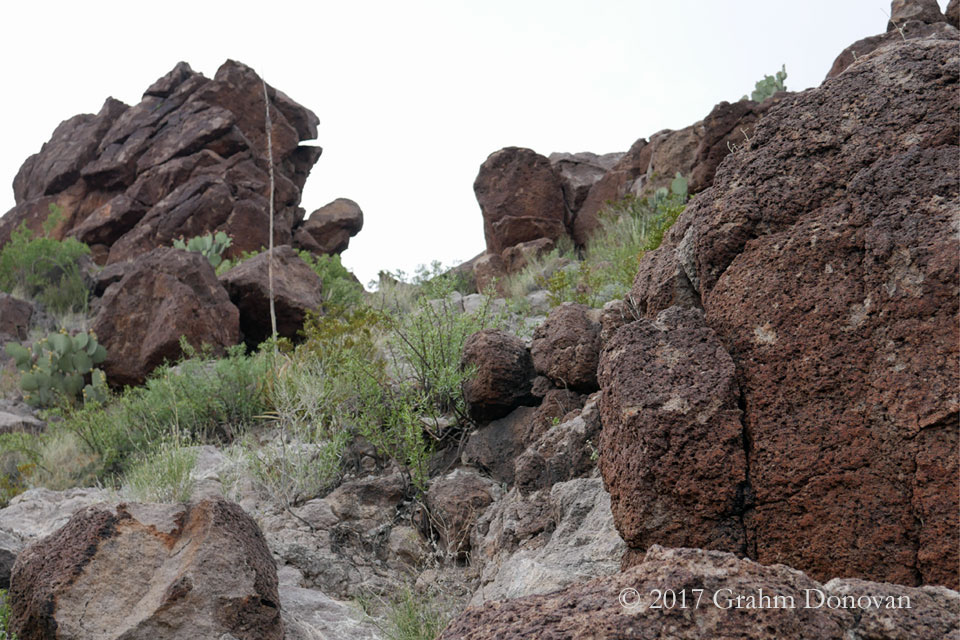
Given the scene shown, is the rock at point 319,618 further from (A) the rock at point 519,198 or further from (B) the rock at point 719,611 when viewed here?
(A) the rock at point 519,198

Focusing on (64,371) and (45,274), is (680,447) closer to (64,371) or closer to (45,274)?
(64,371)

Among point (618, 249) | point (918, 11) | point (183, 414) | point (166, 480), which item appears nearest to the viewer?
point (166, 480)

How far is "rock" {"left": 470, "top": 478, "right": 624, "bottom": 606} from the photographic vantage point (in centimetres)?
314

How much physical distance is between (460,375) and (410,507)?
93 centimetres

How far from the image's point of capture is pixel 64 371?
30.4 feet

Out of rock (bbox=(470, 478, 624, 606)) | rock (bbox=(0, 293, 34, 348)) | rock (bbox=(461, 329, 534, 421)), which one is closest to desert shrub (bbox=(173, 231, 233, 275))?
rock (bbox=(0, 293, 34, 348))

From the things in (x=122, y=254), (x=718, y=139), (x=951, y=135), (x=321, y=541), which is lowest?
(x=321, y=541)

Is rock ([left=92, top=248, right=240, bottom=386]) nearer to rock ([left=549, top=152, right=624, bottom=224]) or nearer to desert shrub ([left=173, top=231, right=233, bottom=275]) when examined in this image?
desert shrub ([left=173, top=231, right=233, bottom=275])

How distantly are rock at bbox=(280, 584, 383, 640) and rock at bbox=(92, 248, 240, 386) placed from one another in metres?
5.76

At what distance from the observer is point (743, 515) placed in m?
2.51

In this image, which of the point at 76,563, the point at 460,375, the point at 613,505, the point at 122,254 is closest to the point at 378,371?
the point at 460,375

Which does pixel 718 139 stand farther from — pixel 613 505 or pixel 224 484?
pixel 613 505

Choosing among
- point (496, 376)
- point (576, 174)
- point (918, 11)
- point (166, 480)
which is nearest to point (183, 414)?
point (166, 480)

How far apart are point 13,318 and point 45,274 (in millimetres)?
2536
